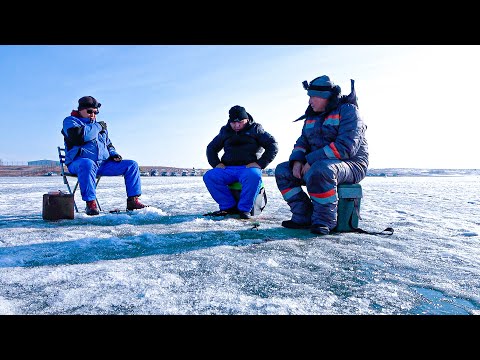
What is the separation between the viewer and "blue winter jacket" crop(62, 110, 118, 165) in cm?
436

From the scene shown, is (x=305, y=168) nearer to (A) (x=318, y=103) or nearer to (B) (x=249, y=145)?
(A) (x=318, y=103)

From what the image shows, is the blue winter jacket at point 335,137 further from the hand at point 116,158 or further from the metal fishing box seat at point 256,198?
the hand at point 116,158

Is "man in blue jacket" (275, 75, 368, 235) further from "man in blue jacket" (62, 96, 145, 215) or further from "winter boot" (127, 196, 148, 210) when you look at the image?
"man in blue jacket" (62, 96, 145, 215)

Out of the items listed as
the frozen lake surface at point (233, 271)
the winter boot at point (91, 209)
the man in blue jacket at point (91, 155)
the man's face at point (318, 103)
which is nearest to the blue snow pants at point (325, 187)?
the frozen lake surface at point (233, 271)

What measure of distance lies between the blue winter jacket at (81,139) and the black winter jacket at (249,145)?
6.22 feet

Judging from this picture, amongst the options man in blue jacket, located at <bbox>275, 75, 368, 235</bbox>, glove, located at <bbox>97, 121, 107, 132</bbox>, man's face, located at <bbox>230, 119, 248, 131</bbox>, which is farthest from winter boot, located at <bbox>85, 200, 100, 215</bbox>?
man in blue jacket, located at <bbox>275, 75, 368, 235</bbox>

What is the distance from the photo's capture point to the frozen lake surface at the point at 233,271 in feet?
4.60

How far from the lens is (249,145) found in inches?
176

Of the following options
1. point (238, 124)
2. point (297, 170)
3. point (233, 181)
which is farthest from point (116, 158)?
point (297, 170)
